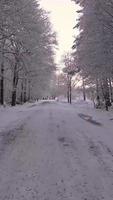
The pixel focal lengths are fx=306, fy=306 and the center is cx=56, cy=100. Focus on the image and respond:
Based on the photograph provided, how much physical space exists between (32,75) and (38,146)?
30.7 m

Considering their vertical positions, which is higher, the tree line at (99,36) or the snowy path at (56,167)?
the tree line at (99,36)

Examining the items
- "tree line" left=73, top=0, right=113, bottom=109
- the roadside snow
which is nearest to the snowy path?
the roadside snow

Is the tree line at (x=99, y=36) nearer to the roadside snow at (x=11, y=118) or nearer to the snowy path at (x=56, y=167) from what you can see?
the roadside snow at (x=11, y=118)

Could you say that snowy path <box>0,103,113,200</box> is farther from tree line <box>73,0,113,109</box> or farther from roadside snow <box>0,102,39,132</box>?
tree line <box>73,0,113,109</box>

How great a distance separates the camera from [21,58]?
20.6 m

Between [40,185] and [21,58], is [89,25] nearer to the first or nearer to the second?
[21,58]

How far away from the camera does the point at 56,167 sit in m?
7.01

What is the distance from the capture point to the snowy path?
5.40 m

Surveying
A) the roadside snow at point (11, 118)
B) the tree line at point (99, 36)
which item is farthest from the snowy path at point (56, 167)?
the tree line at point (99, 36)

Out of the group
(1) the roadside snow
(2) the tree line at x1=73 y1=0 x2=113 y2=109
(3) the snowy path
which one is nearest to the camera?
(3) the snowy path

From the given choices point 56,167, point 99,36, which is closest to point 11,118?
point 99,36

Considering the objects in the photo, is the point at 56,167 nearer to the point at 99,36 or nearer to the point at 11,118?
the point at 11,118

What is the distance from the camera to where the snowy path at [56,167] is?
5.40m

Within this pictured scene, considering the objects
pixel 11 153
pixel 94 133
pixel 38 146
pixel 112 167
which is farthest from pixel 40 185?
pixel 94 133
